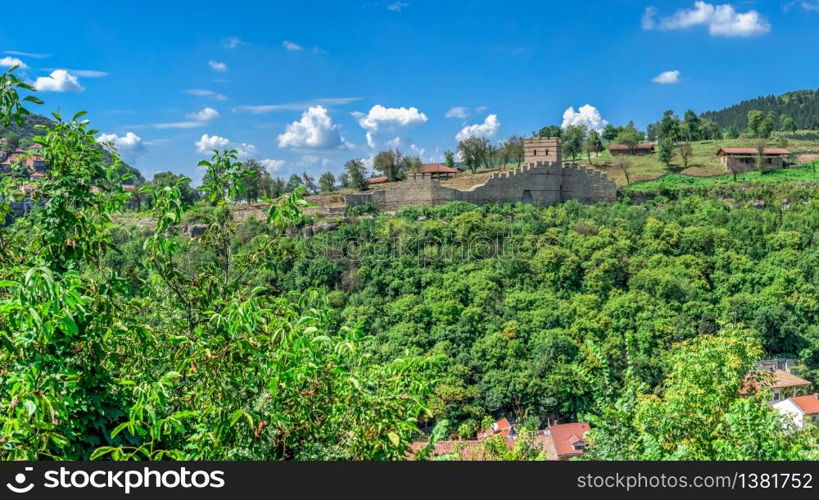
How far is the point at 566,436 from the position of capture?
13922 mm

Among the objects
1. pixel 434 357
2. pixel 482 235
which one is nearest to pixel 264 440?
pixel 434 357

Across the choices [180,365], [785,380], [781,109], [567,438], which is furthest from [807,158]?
[781,109]

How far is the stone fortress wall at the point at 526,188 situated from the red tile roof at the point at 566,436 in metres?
13.0

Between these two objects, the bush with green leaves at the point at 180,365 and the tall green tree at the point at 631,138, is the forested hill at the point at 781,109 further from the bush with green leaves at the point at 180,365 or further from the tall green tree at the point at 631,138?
the bush with green leaves at the point at 180,365

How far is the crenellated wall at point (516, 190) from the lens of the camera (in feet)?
86.4

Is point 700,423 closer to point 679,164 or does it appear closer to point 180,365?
point 180,365

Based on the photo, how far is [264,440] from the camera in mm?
2990

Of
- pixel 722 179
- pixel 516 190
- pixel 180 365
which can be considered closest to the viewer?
pixel 180 365

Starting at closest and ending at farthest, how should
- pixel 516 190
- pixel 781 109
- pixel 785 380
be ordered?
pixel 785 380
pixel 516 190
pixel 781 109

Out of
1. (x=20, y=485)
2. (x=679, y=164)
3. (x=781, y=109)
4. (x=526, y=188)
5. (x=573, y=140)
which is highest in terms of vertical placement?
(x=781, y=109)

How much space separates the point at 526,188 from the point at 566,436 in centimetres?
1501

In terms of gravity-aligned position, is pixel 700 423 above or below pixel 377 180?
below

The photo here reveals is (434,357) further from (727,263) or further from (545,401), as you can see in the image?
(727,263)

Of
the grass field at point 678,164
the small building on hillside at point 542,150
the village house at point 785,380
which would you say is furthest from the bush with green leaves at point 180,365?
the grass field at point 678,164
